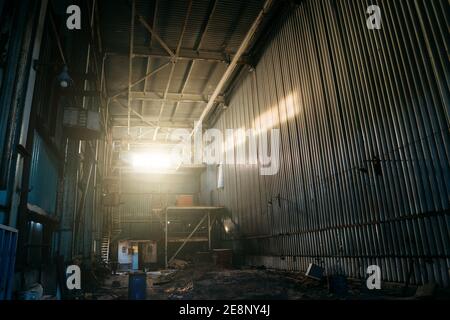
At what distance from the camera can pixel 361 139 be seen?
8406 millimetres

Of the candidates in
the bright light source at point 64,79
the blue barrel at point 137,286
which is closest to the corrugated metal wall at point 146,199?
the blue barrel at point 137,286

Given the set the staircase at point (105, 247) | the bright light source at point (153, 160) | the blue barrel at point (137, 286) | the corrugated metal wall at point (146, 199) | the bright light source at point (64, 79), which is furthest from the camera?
the bright light source at point (153, 160)

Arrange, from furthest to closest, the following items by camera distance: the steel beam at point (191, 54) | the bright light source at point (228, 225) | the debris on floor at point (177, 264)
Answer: the bright light source at point (228, 225) → the debris on floor at point (177, 264) → the steel beam at point (191, 54)

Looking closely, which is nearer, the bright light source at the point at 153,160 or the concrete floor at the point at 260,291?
the concrete floor at the point at 260,291

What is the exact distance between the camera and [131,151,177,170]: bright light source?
26.7 meters

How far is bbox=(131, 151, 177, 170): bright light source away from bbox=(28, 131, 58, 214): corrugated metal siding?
1810cm

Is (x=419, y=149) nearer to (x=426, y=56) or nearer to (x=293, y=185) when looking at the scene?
(x=426, y=56)

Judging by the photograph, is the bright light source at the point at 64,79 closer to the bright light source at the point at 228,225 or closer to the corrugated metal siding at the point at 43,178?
the corrugated metal siding at the point at 43,178

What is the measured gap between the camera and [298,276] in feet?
34.2

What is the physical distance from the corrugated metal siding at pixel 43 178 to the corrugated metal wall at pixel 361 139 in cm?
778

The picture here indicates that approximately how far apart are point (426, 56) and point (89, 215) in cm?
1335

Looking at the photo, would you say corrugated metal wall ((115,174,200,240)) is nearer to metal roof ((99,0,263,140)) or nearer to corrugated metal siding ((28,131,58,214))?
metal roof ((99,0,263,140))

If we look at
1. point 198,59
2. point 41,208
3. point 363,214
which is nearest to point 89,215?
point 41,208

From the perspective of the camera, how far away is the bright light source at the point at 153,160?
26.7 m
